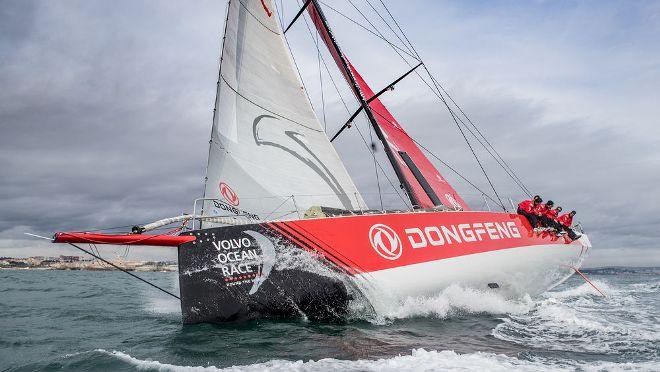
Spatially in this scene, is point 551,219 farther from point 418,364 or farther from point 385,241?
point 418,364

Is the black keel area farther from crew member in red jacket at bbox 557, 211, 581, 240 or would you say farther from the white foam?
crew member in red jacket at bbox 557, 211, 581, 240

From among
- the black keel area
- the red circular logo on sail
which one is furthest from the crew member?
the red circular logo on sail

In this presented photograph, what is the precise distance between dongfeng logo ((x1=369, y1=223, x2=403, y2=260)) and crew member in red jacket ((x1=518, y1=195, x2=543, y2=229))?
161 inches

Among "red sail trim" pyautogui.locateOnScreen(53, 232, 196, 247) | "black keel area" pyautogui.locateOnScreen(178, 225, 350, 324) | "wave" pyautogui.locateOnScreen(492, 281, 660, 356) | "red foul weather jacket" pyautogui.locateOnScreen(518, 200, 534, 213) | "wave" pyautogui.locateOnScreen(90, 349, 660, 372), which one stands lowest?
"wave" pyautogui.locateOnScreen(492, 281, 660, 356)

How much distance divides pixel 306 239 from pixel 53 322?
4.21 metres

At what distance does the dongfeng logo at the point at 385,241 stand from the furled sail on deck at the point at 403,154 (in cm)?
231

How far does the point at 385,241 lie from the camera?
6266mm

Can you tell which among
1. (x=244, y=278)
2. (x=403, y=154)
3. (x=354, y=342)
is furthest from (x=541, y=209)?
(x=244, y=278)

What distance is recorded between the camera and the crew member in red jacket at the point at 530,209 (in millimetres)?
8977

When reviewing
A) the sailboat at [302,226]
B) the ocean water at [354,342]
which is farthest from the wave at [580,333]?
the sailboat at [302,226]

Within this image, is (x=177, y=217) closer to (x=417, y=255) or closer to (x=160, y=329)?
(x=160, y=329)

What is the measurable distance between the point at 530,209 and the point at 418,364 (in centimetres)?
638

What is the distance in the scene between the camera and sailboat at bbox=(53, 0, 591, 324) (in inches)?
218

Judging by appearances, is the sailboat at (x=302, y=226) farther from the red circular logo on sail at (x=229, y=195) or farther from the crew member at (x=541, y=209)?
the crew member at (x=541, y=209)
